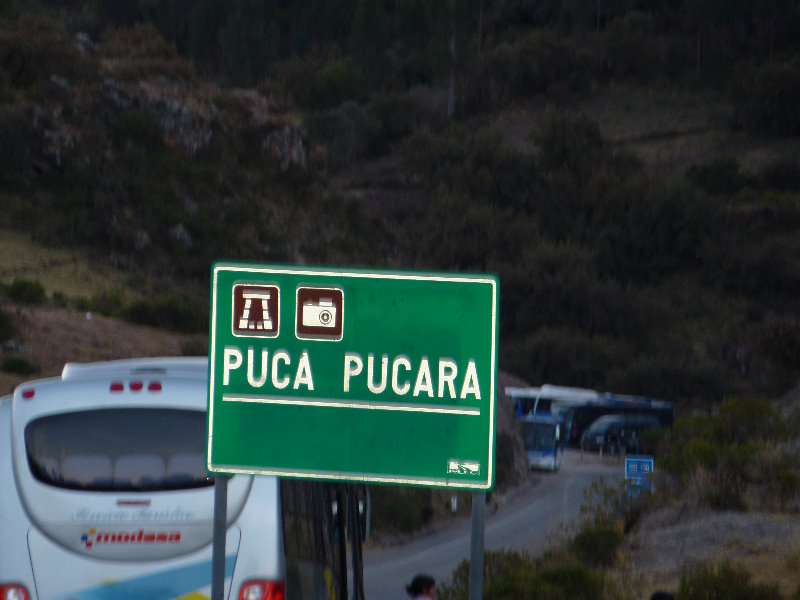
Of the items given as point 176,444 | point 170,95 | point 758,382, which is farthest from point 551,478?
point 176,444

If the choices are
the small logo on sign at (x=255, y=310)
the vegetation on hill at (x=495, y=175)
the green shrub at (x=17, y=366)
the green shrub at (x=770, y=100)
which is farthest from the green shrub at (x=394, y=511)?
the green shrub at (x=770, y=100)

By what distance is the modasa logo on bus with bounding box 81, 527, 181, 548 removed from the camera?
6.92 meters

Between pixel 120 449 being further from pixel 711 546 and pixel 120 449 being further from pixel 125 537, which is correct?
pixel 711 546

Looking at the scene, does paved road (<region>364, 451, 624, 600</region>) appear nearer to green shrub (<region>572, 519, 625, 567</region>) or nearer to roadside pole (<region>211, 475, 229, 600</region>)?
green shrub (<region>572, 519, 625, 567</region>)

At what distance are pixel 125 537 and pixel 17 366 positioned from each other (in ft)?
71.9

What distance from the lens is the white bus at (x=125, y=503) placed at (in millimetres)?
6867

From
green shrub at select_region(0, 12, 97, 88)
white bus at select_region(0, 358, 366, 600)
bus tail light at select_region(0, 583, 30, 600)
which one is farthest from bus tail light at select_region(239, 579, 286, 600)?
green shrub at select_region(0, 12, 97, 88)

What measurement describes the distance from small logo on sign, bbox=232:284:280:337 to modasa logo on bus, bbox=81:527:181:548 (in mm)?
1514

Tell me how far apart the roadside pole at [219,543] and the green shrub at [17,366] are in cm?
2293

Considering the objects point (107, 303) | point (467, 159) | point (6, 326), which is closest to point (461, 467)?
point (6, 326)

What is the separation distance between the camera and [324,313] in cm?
601

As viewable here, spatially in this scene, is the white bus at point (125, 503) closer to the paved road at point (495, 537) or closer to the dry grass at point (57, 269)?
the paved road at point (495, 537)

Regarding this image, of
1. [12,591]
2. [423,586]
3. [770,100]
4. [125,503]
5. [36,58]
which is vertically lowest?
[423,586]

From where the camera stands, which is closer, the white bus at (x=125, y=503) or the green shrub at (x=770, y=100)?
the white bus at (x=125, y=503)
